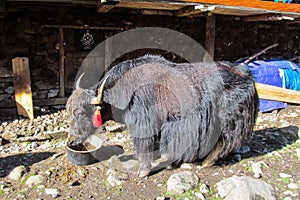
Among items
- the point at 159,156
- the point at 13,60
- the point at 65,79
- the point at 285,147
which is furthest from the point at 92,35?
the point at 285,147

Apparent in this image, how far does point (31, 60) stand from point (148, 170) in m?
3.81

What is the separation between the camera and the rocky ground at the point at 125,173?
3.22 m

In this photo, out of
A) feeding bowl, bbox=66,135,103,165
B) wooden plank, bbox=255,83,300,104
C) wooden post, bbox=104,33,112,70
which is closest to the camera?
feeding bowl, bbox=66,135,103,165

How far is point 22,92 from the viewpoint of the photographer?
5598 mm

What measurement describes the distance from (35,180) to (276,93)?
531cm

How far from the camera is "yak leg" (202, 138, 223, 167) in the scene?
374 centimetres

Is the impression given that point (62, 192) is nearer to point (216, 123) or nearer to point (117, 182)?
point (117, 182)

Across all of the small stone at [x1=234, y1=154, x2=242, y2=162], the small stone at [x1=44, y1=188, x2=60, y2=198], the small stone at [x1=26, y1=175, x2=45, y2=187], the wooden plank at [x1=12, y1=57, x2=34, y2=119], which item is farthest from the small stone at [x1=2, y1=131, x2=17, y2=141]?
the small stone at [x1=234, y1=154, x2=242, y2=162]

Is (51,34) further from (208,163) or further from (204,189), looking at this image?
(204,189)

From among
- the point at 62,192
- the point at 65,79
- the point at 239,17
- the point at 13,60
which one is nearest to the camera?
the point at 62,192

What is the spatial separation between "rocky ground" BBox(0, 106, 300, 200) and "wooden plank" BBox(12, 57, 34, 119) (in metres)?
0.74

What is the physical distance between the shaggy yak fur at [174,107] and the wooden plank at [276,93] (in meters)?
2.76

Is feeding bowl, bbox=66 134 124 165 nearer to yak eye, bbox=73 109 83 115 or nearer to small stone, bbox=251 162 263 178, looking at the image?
yak eye, bbox=73 109 83 115

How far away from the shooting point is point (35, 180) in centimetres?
340
